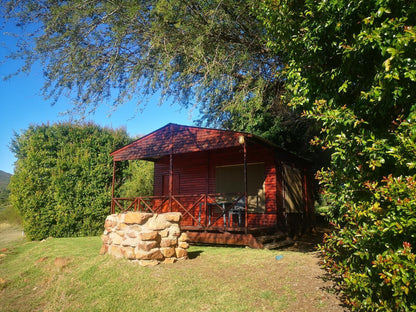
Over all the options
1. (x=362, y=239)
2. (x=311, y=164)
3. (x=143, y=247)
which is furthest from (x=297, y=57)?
(x=311, y=164)

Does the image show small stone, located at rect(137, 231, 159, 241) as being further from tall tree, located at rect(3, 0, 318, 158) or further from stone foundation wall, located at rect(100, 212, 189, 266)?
tall tree, located at rect(3, 0, 318, 158)

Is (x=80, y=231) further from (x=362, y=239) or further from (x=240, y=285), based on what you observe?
(x=362, y=239)

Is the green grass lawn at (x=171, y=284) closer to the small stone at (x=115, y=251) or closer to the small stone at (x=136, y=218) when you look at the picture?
the small stone at (x=115, y=251)

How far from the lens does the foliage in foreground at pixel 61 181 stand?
11.3 metres

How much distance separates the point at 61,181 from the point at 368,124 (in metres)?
11.2

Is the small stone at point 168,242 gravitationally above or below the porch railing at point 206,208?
below

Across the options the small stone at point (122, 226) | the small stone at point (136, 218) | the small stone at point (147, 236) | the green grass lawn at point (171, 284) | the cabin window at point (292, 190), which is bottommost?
the green grass lawn at point (171, 284)

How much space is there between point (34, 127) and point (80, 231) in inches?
182

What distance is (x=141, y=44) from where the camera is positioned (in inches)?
332

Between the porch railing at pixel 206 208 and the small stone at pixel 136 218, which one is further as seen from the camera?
the porch railing at pixel 206 208

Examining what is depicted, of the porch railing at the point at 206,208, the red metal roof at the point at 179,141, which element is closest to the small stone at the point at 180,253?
the porch railing at the point at 206,208

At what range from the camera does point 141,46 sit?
848 centimetres

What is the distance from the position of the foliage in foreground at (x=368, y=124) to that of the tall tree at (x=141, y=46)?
3.58 meters

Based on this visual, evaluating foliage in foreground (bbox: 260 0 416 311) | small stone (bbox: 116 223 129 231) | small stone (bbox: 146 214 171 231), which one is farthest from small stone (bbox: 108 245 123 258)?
foliage in foreground (bbox: 260 0 416 311)
